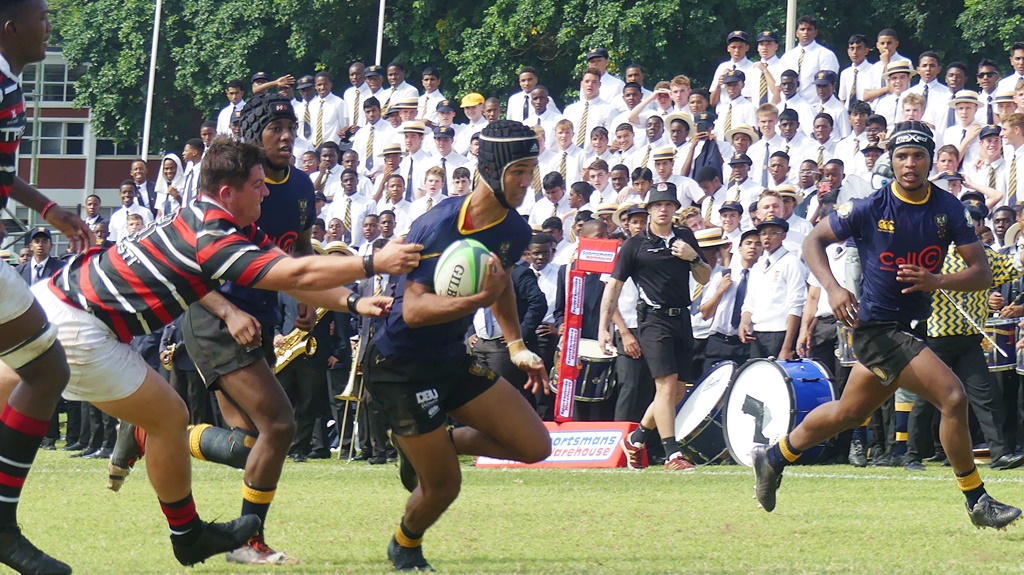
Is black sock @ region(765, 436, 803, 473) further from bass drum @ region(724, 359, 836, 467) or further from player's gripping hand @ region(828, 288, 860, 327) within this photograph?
bass drum @ region(724, 359, 836, 467)

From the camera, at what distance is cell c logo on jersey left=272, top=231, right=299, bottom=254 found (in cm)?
846

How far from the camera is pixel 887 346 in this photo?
8.80 m

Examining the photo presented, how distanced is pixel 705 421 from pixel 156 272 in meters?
8.26

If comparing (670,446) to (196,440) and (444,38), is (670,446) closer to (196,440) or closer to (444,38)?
(196,440)

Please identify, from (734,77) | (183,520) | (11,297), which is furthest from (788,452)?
(734,77)

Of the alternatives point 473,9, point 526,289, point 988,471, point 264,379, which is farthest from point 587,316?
point 473,9

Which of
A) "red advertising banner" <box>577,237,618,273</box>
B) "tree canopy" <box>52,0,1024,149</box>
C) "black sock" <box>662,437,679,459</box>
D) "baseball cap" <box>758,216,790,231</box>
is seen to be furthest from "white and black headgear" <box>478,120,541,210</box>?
"tree canopy" <box>52,0,1024,149</box>

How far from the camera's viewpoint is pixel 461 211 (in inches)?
295

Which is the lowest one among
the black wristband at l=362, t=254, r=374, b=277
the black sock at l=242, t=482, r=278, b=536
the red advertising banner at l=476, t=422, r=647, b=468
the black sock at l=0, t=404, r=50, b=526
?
the red advertising banner at l=476, t=422, r=647, b=468

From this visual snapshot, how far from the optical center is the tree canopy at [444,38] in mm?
30219

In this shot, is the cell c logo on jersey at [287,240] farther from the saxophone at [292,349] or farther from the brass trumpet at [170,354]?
the saxophone at [292,349]

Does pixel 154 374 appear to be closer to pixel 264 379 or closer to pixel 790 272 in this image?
pixel 264 379

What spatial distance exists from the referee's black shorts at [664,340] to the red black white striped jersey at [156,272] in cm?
747

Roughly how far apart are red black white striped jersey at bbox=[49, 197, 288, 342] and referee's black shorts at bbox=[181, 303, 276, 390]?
92cm
